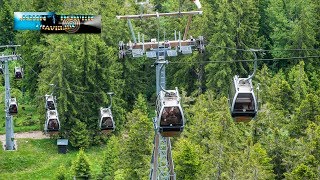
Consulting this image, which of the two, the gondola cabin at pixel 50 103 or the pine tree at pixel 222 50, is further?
the pine tree at pixel 222 50

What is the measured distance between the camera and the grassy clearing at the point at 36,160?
5816 centimetres

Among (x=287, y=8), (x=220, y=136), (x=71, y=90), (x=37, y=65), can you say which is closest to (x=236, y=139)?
(x=220, y=136)

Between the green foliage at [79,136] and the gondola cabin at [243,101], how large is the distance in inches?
1104

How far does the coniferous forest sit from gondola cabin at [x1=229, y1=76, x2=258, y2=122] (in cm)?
585

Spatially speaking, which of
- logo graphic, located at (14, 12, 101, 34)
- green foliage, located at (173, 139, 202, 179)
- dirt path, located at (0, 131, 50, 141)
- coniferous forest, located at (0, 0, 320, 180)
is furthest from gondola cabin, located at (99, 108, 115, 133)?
logo graphic, located at (14, 12, 101, 34)

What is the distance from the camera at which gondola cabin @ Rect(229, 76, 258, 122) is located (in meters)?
37.1

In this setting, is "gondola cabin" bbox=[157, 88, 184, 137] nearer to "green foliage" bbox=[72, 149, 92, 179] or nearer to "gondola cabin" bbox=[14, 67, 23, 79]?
"green foliage" bbox=[72, 149, 92, 179]

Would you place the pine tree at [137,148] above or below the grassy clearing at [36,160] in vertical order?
above

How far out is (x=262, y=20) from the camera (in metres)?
82.4

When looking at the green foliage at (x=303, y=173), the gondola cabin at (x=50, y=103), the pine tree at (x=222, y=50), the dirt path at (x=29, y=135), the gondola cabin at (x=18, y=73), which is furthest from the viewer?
the pine tree at (x=222, y=50)

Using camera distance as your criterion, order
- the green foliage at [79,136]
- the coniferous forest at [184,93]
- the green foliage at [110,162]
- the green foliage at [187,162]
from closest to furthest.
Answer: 1. the green foliage at [187,162]
2. the coniferous forest at [184,93]
3. the green foliage at [110,162]
4. the green foliage at [79,136]

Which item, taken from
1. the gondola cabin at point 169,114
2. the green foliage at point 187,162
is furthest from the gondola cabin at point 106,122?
the gondola cabin at point 169,114

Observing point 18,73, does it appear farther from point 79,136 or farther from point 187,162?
point 187,162

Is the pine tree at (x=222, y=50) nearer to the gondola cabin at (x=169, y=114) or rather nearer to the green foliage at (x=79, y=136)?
the green foliage at (x=79, y=136)
